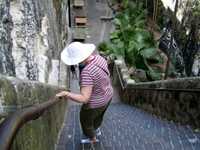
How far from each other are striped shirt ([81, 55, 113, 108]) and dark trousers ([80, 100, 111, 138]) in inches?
4.3

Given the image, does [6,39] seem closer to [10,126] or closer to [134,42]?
[10,126]

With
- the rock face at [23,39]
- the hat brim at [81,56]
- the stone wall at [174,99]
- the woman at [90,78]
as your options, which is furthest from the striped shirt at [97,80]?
the rock face at [23,39]

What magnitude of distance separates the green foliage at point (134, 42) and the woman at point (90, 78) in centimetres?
1016

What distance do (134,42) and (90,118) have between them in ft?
40.0

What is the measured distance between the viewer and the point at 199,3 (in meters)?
13.4

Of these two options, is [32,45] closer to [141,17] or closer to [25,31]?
[25,31]

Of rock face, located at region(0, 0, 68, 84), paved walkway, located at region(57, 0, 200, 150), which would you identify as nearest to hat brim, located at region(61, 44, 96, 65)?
paved walkway, located at region(57, 0, 200, 150)

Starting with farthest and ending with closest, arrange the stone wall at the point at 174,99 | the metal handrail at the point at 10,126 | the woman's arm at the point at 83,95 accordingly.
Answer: the stone wall at the point at 174,99 < the woman's arm at the point at 83,95 < the metal handrail at the point at 10,126

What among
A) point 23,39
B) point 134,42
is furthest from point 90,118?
point 134,42

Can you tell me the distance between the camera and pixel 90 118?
5125 mm

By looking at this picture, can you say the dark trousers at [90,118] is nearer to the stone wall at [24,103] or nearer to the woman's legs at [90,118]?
the woman's legs at [90,118]

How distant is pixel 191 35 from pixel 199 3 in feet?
4.26

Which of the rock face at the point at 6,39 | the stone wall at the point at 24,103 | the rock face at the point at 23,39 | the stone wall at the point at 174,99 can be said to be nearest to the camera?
the stone wall at the point at 24,103

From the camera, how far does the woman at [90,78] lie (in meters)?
4.46
